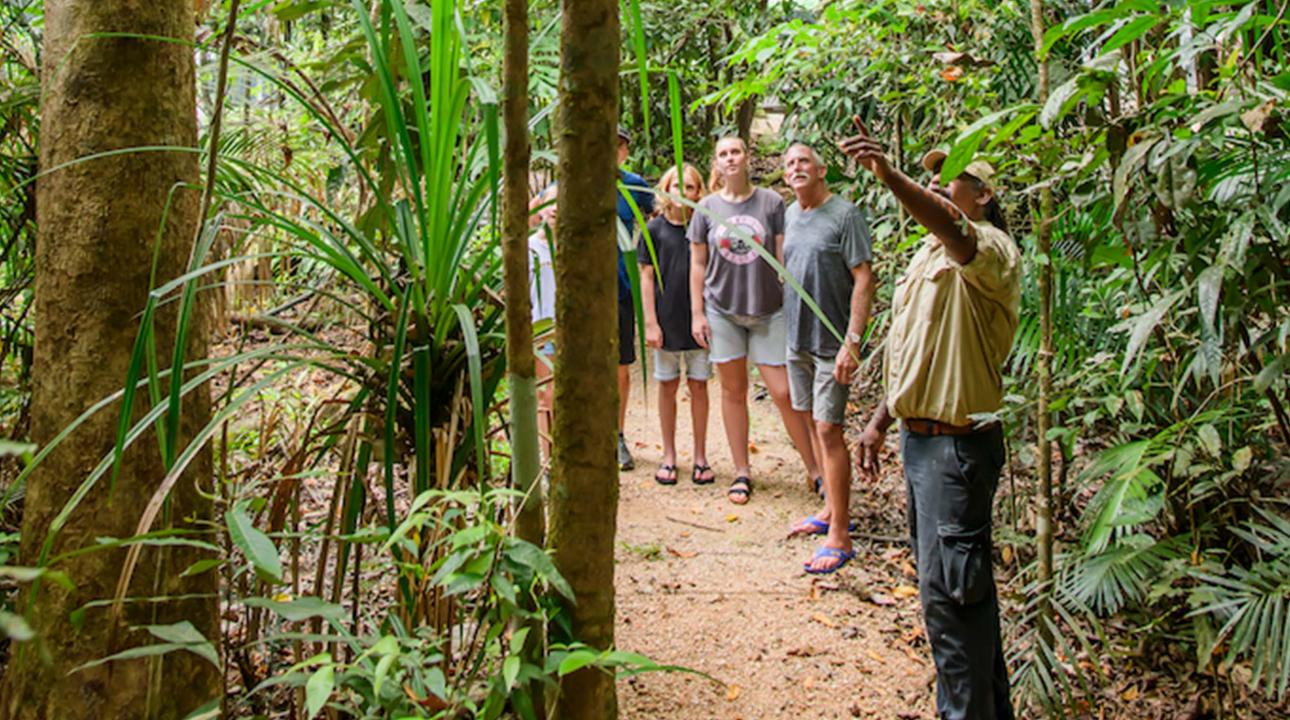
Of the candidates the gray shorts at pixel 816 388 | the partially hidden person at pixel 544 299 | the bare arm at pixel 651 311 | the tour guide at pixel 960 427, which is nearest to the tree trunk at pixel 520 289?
the partially hidden person at pixel 544 299

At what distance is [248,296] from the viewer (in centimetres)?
455


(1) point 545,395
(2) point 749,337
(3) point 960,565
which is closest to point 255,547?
(1) point 545,395

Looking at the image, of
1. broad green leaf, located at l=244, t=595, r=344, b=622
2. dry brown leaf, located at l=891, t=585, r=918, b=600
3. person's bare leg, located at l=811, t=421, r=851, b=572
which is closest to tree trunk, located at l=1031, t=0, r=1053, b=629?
dry brown leaf, located at l=891, t=585, r=918, b=600

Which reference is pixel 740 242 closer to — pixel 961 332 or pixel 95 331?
pixel 961 332

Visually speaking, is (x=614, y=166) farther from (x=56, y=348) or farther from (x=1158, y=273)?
(x=1158, y=273)

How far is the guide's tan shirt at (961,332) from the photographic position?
8.03 feet

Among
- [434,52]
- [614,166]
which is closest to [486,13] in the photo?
[434,52]

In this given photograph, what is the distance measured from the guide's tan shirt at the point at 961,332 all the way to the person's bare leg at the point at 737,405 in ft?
6.33

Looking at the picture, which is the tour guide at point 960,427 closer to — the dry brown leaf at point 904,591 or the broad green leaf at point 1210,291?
the broad green leaf at point 1210,291

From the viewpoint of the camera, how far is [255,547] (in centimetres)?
103

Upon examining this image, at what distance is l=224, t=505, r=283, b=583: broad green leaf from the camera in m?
0.98

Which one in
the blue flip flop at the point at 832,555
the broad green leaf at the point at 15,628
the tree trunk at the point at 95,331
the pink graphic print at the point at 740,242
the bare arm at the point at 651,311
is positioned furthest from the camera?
the bare arm at the point at 651,311

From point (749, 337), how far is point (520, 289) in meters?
3.38

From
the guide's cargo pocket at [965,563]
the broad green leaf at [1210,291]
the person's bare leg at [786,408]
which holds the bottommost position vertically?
the guide's cargo pocket at [965,563]
